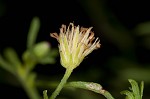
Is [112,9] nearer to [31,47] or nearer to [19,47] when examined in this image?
[19,47]

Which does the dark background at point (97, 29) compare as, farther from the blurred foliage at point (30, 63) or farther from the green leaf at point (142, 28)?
the blurred foliage at point (30, 63)

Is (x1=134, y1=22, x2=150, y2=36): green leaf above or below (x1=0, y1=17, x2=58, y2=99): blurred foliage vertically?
above

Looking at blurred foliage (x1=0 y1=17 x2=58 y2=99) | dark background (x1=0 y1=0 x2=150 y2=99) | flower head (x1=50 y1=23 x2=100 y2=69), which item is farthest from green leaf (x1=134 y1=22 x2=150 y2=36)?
flower head (x1=50 y1=23 x2=100 y2=69)

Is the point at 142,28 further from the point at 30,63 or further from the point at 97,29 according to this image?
the point at 30,63

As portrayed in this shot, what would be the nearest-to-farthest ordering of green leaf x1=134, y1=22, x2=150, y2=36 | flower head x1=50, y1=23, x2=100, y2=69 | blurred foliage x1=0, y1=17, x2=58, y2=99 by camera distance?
flower head x1=50, y1=23, x2=100, y2=69 → blurred foliage x1=0, y1=17, x2=58, y2=99 → green leaf x1=134, y1=22, x2=150, y2=36

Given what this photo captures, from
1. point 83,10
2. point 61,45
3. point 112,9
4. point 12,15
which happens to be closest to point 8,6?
point 12,15

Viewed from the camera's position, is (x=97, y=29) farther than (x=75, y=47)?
Yes

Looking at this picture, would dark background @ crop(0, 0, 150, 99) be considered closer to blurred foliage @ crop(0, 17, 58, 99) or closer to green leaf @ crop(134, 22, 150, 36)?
green leaf @ crop(134, 22, 150, 36)

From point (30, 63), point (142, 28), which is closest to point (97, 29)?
point (142, 28)
